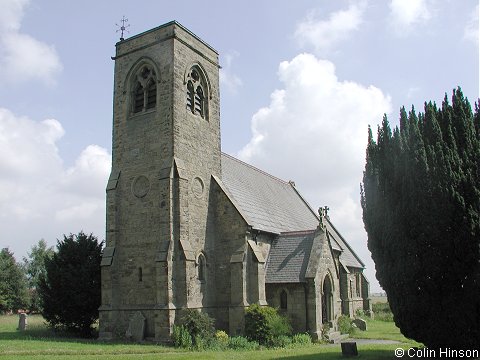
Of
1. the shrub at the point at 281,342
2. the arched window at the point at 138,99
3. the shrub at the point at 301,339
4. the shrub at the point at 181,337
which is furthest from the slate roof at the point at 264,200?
the shrub at the point at 181,337

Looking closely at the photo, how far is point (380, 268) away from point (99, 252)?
1589 cm

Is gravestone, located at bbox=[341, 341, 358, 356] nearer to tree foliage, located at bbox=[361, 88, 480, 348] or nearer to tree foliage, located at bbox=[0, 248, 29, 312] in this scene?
tree foliage, located at bbox=[361, 88, 480, 348]

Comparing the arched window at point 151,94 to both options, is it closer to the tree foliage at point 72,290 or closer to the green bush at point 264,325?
the tree foliage at point 72,290

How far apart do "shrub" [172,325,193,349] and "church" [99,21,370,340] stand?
13.7 inches

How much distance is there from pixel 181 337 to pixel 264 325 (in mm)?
3947

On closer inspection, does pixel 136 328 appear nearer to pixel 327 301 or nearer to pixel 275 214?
pixel 327 301

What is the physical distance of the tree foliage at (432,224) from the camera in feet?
47.9

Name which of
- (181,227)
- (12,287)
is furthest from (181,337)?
(12,287)

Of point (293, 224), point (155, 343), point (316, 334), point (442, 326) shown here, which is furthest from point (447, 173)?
point (293, 224)

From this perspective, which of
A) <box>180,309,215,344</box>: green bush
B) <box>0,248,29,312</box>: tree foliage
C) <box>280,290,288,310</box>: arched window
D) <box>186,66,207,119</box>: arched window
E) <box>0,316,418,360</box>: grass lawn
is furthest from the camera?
<box>0,248,29,312</box>: tree foliage

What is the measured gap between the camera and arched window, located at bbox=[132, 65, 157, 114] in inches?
980

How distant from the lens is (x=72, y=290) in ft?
79.9

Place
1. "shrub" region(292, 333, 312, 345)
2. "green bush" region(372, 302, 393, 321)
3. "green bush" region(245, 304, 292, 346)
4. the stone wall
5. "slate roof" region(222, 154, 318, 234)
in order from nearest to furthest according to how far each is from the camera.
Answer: "green bush" region(245, 304, 292, 346) < "shrub" region(292, 333, 312, 345) < the stone wall < "slate roof" region(222, 154, 318, 234) < "green bush" region(372, 302, 393, 321)

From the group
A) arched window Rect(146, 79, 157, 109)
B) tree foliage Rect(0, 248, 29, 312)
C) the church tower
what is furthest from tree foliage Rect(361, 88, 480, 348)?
tree foliage Rect(0, 248, 29, 312)
